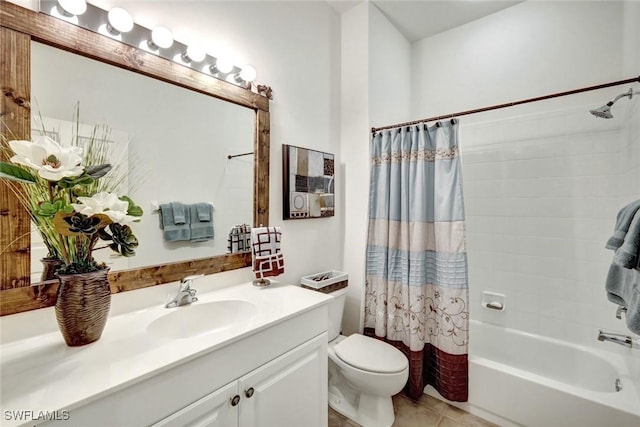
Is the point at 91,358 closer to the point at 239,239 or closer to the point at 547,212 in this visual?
the point at 239,239

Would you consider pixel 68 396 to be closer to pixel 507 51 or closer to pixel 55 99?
pixel 55 99

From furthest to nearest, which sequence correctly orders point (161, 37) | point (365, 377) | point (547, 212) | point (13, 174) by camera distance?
1. point (547, 212)
2. point (365, 377)
3. point (161, 37)
4. point (13, 174)

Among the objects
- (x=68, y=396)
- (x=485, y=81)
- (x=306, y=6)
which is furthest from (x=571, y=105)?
(x=68, y=396)

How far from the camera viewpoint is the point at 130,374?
74 centimetres

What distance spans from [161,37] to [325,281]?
159 cm

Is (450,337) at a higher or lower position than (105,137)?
lower

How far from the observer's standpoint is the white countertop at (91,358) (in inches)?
26.2

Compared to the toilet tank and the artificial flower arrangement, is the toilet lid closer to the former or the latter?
the toilet tank

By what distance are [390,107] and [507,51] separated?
3.43 feet

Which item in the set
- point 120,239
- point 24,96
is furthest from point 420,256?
point 24,96

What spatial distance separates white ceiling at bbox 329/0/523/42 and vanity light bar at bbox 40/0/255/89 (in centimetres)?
122

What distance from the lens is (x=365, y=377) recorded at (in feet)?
5.12

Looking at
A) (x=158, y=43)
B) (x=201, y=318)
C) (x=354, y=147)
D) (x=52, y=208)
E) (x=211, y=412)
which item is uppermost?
(x=158, y=43)

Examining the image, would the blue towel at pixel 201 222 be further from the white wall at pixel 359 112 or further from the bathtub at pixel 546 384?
the bathtub at pixel 546 384
